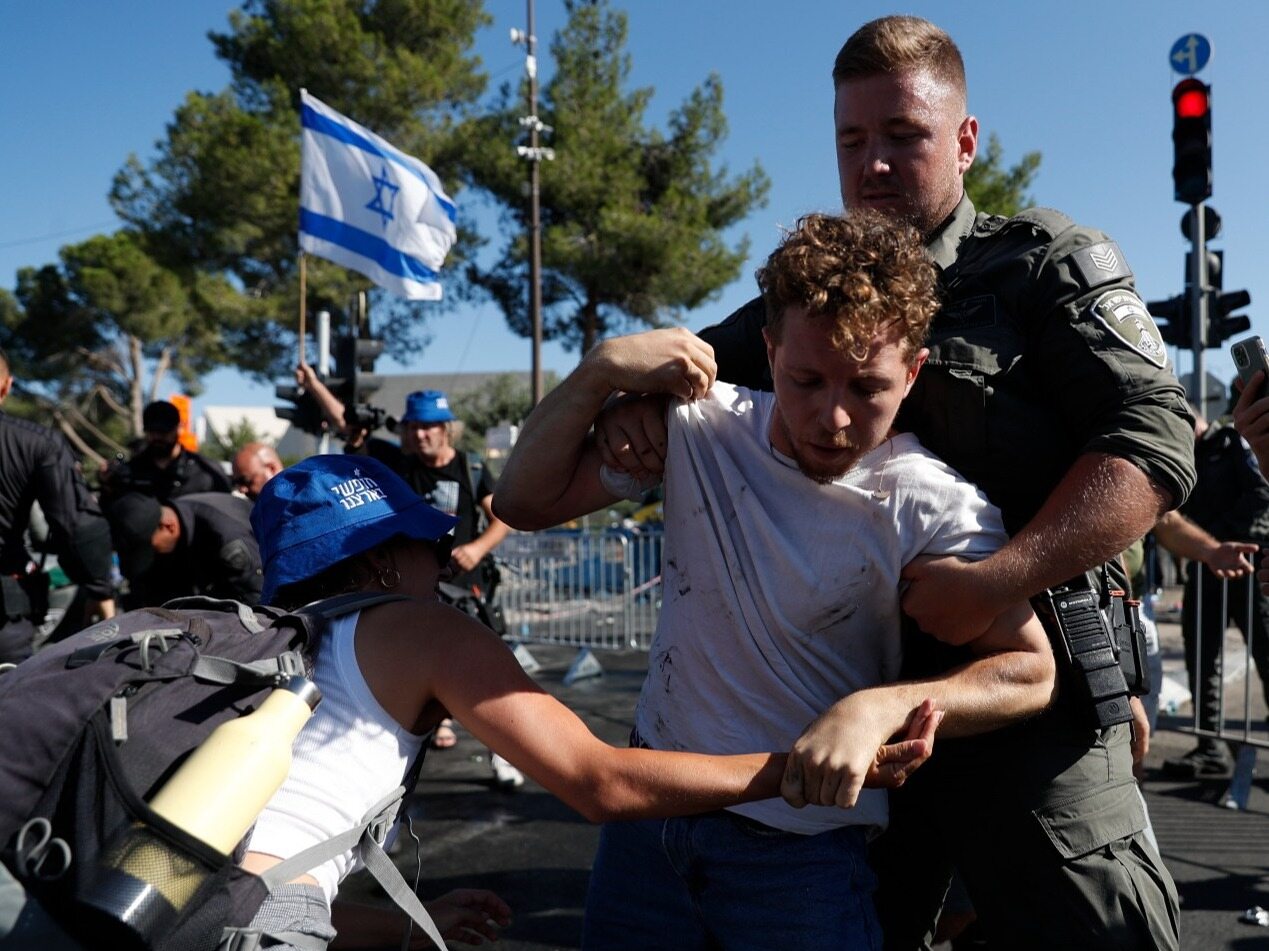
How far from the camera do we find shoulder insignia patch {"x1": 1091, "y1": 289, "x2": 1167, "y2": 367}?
180cm

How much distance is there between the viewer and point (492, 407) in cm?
3534

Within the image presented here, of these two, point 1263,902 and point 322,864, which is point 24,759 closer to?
point 322,864

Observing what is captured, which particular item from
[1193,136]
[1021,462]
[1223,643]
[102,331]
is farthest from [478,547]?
[102,331]

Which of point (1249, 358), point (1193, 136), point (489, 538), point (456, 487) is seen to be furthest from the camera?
point (1193, 136)

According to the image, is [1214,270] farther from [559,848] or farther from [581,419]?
[581,419]

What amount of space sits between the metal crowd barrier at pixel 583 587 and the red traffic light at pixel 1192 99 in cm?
549

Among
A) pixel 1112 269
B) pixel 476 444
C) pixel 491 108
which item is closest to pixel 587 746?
pixel 1112 269

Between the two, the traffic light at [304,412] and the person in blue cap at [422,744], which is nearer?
the person in blue cap at [422,744]

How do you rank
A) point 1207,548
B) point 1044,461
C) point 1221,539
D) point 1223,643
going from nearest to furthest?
point 1044,461 < point 1207,548 < point 1221,539 < point 1223,643

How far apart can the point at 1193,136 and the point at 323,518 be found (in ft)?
24.1

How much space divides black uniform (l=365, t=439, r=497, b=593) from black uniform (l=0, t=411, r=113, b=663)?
174 centimetres

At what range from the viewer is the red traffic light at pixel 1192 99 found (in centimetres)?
727

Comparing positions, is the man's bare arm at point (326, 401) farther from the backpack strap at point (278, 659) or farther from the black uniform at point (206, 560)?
the backpack strap at point (278, 659)

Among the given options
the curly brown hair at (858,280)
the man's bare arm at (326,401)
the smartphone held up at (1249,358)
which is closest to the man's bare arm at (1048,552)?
the curly brown hair at (858,280)
